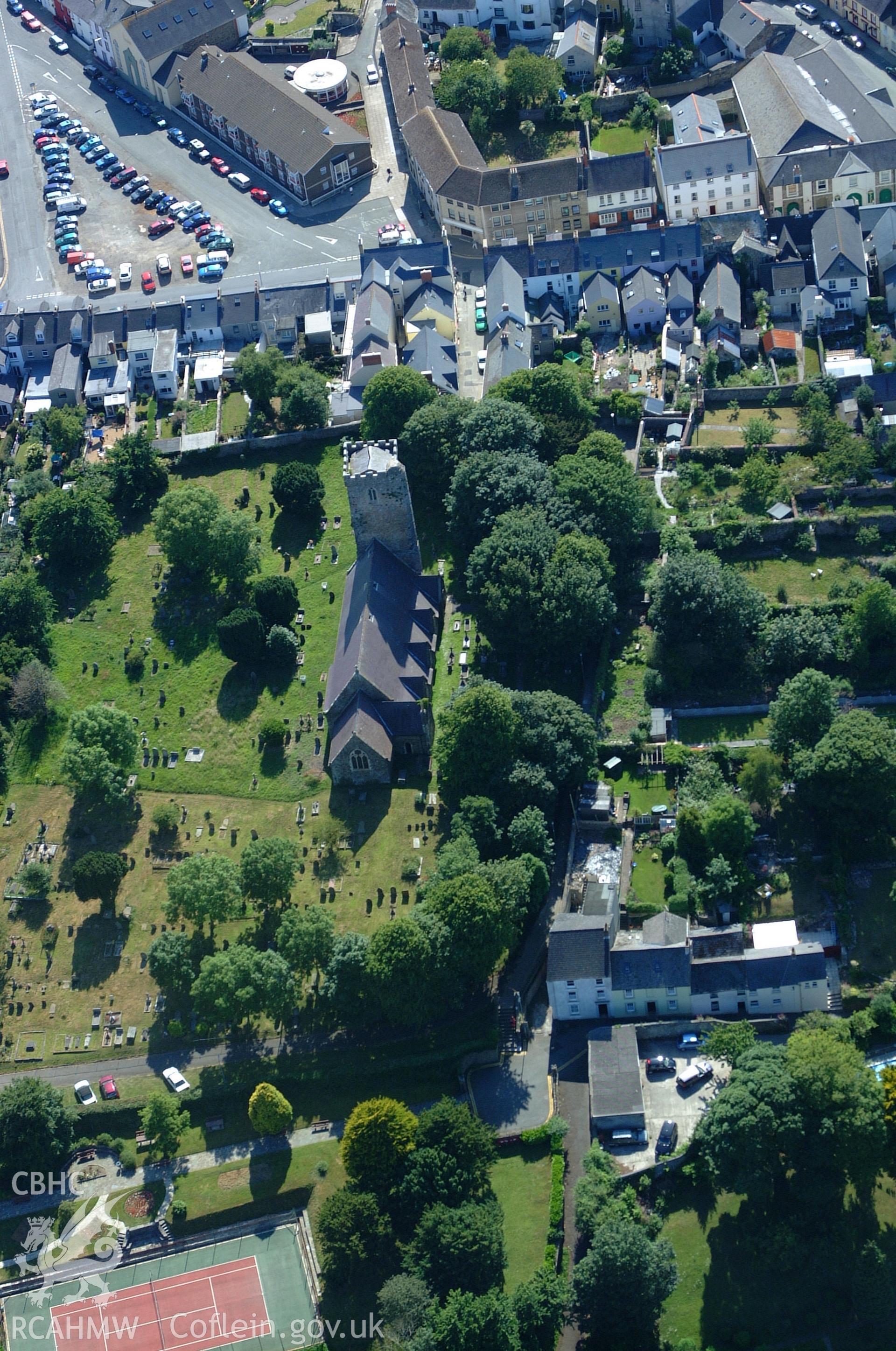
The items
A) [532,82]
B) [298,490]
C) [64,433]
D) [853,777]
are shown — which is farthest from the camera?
[532,82]

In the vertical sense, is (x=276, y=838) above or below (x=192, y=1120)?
above

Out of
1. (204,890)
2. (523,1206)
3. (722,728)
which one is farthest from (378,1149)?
(722,728)

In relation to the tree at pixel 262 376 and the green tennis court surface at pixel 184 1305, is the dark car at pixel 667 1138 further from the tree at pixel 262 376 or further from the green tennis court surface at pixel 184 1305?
the tree at pixel 262 376

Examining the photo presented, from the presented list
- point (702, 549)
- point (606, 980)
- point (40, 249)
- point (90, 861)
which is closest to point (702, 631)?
point (702, 549)

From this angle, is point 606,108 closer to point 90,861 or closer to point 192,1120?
point 90,861

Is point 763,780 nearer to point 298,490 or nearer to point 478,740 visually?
point 478,740

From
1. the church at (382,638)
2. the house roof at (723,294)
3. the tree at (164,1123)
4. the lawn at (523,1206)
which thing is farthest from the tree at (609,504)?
the tree at (164,1123)
